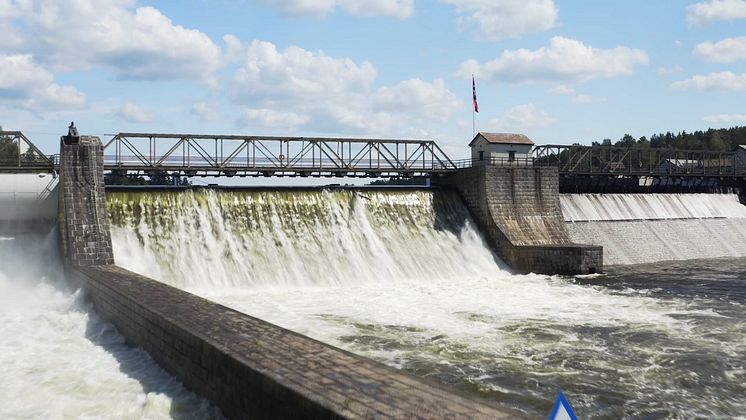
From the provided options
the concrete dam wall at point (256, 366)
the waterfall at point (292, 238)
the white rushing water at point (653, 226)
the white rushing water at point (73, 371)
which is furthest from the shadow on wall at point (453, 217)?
the white rushing water at point (73, 371)

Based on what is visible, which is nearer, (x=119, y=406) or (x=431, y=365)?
(x=119, y=406)

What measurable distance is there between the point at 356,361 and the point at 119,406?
5.10 meters

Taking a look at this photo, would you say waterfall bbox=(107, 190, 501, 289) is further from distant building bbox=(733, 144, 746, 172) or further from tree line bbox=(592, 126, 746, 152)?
tree line bbox=(592, 126, 746, 152)

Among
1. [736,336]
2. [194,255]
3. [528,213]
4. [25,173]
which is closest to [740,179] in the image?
[528,213]

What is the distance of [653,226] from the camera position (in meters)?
50.3

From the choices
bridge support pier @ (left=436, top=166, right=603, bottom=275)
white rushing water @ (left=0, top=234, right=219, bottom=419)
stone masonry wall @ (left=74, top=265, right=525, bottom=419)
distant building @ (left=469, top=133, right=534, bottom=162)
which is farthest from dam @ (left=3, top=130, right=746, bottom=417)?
distant building @ (left=469, top=133, right=534, bottom=162)

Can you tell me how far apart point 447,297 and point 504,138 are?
77.2ft

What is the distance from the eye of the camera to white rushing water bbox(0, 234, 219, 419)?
12297 millimetres

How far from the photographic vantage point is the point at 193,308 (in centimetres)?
1593

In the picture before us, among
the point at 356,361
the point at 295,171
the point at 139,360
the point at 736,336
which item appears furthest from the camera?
the point at 295,171

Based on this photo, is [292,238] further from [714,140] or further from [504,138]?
[714,140]

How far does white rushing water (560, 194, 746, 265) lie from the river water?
116 inches

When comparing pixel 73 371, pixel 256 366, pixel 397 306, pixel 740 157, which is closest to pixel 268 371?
pixel 256 366

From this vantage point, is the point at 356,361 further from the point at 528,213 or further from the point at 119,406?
the point at 528,213
